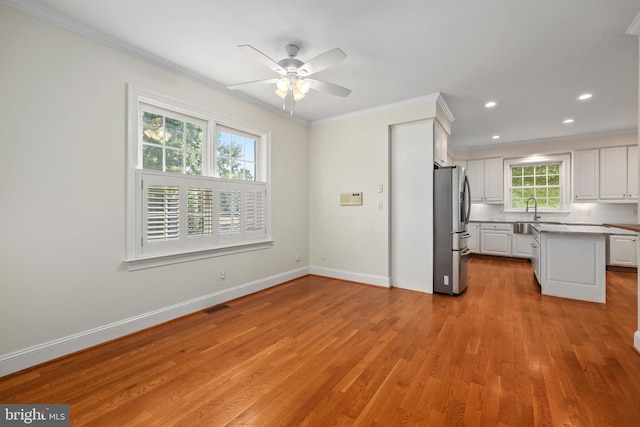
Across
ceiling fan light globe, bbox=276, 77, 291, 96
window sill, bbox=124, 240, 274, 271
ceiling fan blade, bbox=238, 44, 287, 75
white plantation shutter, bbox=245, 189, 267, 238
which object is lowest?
window sill, bbox=124, 240, 274, 271

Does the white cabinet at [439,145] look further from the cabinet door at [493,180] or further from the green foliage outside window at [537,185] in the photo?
the green foliage outside window at [537,185]

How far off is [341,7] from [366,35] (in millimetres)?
429

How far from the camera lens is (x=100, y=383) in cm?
193

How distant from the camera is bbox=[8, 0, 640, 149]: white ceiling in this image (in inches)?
84.8

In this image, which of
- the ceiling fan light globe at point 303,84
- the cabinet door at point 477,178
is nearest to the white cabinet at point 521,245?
the cabinet door at point 477,178

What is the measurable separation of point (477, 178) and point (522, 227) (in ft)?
5.01

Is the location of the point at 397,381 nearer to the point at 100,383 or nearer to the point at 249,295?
the point at 100,383

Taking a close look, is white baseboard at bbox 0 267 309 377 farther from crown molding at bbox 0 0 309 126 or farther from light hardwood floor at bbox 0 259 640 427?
crown molding at bbox 0 0 309 126

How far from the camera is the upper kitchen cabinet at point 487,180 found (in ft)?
21.8

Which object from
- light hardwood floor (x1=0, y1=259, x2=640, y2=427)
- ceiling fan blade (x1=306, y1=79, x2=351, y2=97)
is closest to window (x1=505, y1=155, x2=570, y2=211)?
light hardwood floor (x1=0, y1=259, x2=640, y2=427)

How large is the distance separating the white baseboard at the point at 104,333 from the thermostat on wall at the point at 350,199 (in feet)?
6.53

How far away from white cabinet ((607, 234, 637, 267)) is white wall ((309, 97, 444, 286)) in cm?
443

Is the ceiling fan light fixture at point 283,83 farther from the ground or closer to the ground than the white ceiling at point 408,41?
closer to the ground

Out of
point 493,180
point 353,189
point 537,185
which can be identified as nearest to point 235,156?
point 353,189
